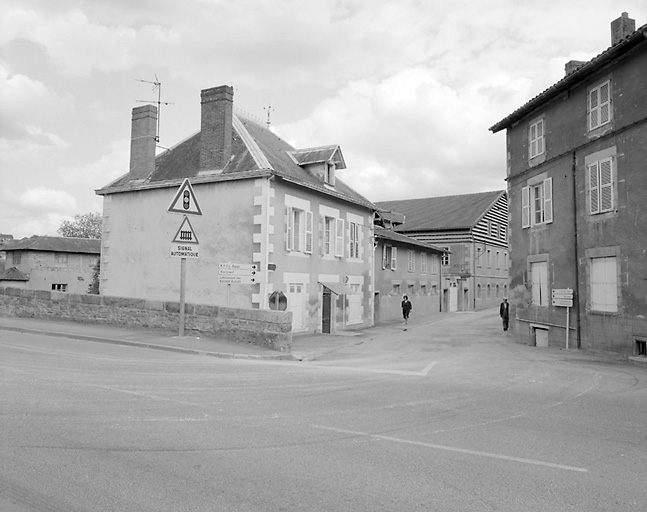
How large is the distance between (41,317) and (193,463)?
1597 centimetres

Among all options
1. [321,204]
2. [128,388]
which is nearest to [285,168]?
[321,204]

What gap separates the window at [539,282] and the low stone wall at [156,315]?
1107 cm

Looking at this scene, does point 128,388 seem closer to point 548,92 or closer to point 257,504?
point 257,504

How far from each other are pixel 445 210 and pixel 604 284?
118 ft

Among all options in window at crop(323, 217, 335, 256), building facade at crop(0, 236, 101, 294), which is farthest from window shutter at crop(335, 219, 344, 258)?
building facade at crop(0, 236, 101, 294)

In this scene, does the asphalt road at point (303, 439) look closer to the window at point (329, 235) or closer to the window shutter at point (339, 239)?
the window at point (329, 235)

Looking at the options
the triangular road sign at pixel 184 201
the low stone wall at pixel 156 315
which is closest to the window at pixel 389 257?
the low stone wall at pixel 156 315

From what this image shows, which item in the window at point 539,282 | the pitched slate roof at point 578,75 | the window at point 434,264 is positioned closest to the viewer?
the pitched slate roof at point 578,75

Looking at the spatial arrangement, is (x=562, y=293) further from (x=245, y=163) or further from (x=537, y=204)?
(x=245, y=163)

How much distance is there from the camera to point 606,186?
1727 cm

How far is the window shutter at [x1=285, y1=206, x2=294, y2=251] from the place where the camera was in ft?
69.3

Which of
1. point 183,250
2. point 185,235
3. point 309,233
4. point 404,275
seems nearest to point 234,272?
point 183,250

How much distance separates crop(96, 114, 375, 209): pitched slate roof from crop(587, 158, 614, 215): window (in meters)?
10.0

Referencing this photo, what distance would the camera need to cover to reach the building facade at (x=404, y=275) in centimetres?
3228
